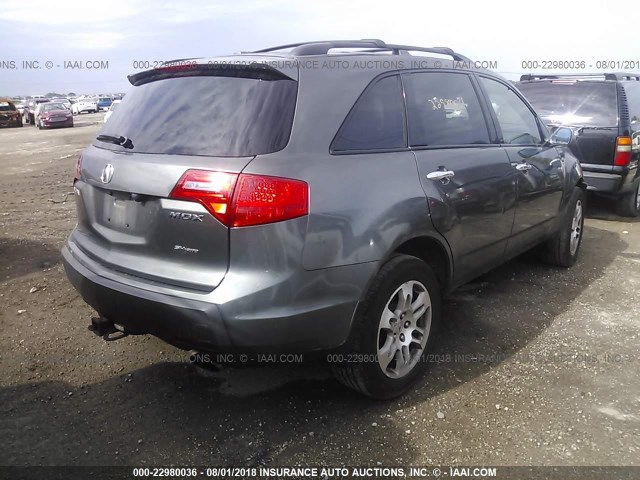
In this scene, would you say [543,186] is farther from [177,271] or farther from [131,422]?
[131,422]

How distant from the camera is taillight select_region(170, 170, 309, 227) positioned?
2.24 meters

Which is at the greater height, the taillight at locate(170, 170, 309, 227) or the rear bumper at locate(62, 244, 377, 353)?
the taillight at locate(170, 170, 309, 227)

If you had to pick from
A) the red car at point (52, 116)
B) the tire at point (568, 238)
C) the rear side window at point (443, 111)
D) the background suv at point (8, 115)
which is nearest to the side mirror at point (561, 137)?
the tire at point (568, 238)

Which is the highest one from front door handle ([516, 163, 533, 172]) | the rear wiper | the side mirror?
the rear wiper

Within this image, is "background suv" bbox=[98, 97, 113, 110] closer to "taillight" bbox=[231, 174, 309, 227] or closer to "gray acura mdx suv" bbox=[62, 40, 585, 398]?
"gray acura mdx suv" bbox=[62, 40, 585, 398]

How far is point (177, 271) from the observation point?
Result: 2385 millimetres

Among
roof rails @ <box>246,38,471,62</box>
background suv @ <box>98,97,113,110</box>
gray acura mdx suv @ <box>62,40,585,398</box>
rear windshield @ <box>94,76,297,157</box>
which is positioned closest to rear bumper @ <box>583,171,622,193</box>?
roof rails @ <box>246,38,471,62</box>

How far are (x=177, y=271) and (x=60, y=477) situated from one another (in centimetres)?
102

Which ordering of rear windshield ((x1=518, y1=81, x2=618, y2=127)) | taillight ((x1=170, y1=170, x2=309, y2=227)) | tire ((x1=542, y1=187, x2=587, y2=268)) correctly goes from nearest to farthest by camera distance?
taillight ((x1=170, y1=170, x2=309, y2=227)) → tire ((x1=542, y1=187, x2=587, y2=268)) → rear windshield ((x1=518, y1=81, x2=618, y2=127))

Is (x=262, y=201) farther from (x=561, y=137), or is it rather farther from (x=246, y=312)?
(x=561, y=137)

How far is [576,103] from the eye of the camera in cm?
682

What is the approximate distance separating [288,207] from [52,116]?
32243mm

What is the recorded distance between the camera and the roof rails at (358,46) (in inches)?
111

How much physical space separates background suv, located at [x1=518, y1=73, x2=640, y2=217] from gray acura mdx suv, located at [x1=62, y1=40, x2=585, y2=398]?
12.9ft
